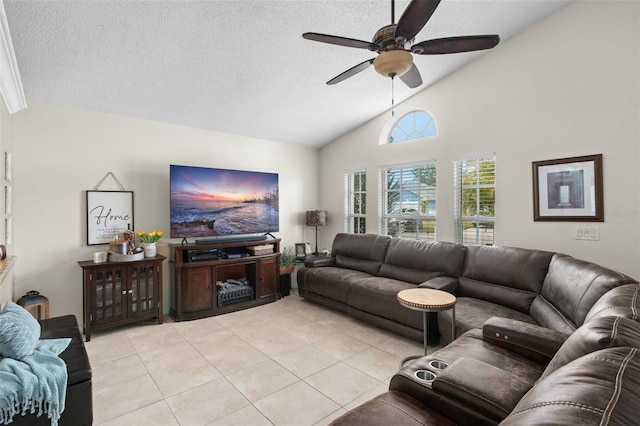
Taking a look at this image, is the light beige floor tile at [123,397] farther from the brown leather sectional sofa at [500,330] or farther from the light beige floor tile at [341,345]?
the brown leather sectional sofa at [500,330]

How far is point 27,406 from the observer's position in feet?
5.20

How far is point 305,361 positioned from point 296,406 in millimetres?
640

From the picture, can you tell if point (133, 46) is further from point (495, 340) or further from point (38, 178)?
point (495, 340)

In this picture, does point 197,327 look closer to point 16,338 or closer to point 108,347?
point 108,347

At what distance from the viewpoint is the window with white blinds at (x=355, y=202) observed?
17.0 feet

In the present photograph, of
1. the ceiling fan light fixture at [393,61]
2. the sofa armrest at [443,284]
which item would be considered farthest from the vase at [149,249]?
the ceiling fan light fixture at [393,61]

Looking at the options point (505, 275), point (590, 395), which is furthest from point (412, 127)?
point (590, 395)

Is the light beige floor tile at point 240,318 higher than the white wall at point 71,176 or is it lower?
lower

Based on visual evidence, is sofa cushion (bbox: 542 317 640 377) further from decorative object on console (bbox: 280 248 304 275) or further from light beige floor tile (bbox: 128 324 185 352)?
decorative object on console (bbox: 280 248 304 275)

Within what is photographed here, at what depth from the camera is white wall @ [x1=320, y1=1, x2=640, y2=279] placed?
270cm

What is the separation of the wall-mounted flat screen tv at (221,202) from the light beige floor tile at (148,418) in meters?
2.20

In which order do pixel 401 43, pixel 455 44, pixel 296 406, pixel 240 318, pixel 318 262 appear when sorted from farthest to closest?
pixel 318 262 → pixel 240 318 → pixel 296 406 → pixel 455 44 → pixel 401 43

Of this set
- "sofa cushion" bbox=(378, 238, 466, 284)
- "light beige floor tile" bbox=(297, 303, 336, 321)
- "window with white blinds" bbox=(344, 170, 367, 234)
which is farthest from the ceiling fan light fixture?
"window with white blinds" bbox=(344, 170, 367, 234)

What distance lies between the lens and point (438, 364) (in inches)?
72.4
